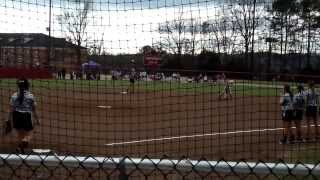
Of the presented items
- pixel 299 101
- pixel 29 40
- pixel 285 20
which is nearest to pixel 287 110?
pixel 299 101

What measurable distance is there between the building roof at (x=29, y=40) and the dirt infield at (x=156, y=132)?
13.4ft

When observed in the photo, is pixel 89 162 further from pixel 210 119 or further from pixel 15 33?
pixel 210 119

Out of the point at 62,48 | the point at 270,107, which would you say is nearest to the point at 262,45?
the point at 62,48

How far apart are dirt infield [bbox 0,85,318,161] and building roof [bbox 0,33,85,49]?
4.07m

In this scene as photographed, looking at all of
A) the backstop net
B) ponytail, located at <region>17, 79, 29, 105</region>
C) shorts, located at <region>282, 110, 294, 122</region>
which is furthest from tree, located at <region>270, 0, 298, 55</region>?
shorts, located at <region>282, 110, 294, 122</region>

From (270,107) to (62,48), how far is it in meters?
18.9

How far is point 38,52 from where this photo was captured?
9.80 meters

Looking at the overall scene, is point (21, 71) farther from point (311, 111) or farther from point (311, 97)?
point (311, 111)

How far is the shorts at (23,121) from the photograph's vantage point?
12.6m

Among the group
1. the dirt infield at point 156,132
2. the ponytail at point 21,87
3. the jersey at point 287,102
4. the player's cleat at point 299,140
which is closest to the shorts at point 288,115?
the jersey at point 287,102

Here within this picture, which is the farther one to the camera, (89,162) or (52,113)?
(52,113)

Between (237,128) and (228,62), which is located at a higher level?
(228,62)

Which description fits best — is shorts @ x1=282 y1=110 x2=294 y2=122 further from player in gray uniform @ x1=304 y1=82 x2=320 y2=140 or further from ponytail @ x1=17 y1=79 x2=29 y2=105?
ponytail @ x1=17 y1=79 x2=29 y2=105

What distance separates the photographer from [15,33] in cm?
882
